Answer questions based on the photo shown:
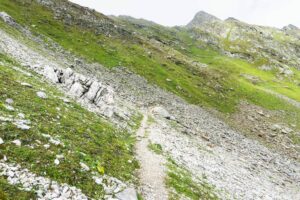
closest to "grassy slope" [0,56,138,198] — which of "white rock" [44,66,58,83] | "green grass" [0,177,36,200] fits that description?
"green grass" [0,177,36,200]

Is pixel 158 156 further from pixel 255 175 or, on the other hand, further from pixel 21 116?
pixel 255 175

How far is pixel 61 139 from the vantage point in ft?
63.1

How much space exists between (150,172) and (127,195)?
5.89m

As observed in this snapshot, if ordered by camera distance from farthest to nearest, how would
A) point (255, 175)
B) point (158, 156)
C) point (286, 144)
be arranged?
point (286, 144), point (255, 175), point (158, 156)

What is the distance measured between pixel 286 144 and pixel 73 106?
53725 mm

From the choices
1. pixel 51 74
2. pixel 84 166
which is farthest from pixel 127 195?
pixel 51 74

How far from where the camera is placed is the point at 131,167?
2261 centimetres

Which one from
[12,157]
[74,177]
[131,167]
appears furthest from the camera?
[131,167]

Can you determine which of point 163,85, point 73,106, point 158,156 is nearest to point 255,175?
point 158,156

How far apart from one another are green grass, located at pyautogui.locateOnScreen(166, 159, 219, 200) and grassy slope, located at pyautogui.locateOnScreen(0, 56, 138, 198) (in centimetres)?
350

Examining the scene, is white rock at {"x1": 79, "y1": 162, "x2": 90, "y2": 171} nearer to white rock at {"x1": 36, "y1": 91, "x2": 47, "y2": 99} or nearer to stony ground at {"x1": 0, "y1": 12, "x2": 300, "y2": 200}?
stony ground at {"x1": 0, "y1": 12, "x2": 300, "y2": 200}

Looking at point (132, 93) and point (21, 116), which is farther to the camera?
point (132, 93)

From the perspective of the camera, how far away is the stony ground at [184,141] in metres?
29.0

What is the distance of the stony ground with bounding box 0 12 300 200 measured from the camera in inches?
1143
